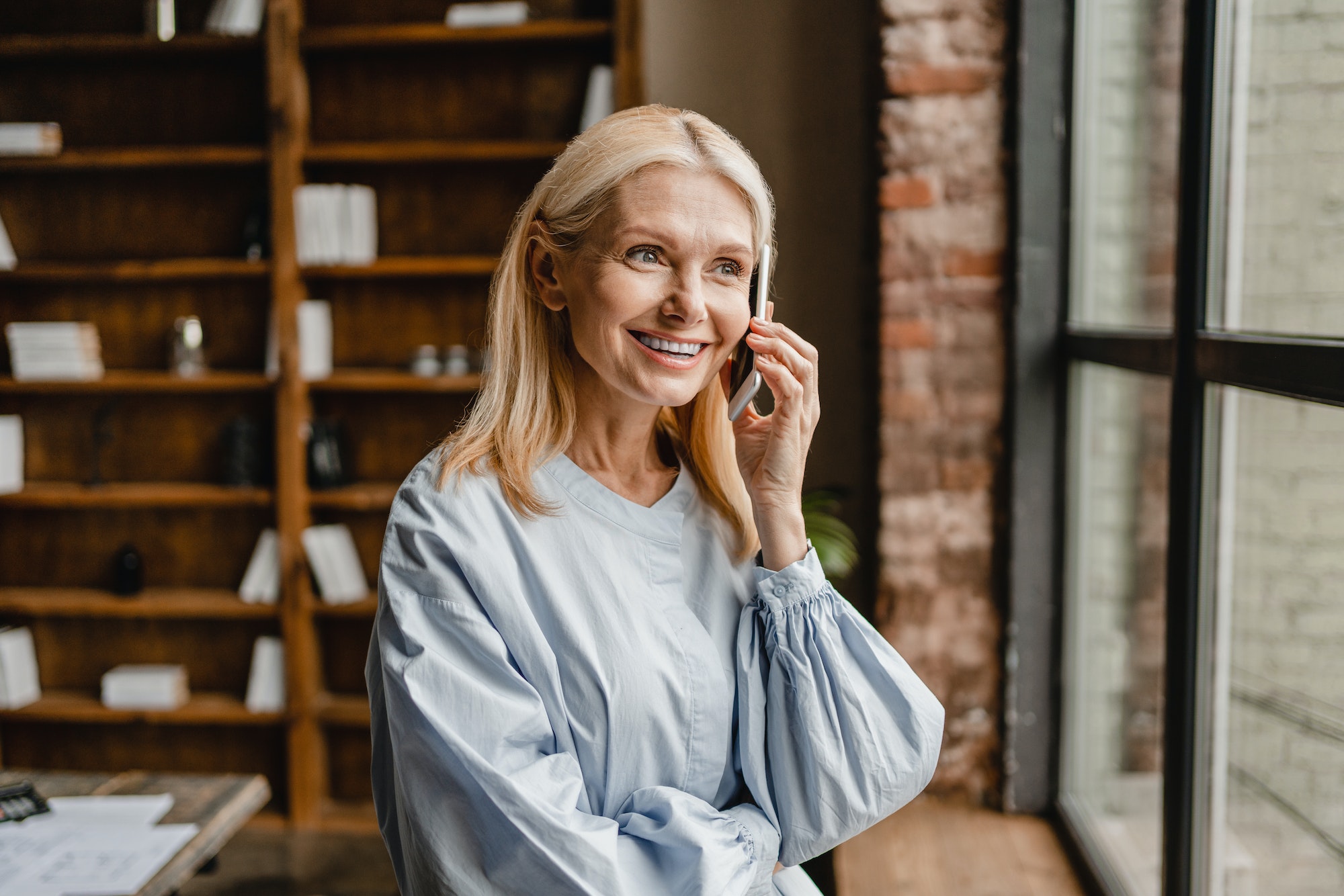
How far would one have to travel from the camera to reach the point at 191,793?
2.06 m

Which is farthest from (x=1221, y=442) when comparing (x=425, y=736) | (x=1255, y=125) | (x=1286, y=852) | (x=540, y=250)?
(x=425, y=736)

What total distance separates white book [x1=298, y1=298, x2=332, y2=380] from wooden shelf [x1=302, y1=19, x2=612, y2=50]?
0.80 meters

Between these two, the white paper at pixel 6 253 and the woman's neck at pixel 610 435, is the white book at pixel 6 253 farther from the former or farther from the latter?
the woman's neck at pixel 610 435

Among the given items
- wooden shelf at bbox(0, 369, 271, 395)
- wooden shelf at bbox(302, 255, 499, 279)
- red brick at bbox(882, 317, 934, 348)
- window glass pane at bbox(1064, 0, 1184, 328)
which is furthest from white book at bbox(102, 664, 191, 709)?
window glass pane at bbox(1064, 0, 1184, 328)

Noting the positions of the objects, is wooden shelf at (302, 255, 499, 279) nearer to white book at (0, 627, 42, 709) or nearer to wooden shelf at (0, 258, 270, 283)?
wooden shelf at (0, 258, 270, 283)

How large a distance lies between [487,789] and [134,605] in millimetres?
2877

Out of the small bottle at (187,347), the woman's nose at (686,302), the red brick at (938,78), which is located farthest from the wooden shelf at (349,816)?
the woman's nose at (686,302)

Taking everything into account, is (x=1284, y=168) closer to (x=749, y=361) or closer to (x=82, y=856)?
(x=749, y=361)

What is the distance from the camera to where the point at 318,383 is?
3346mm

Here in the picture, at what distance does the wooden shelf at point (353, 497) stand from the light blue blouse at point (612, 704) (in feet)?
7.26

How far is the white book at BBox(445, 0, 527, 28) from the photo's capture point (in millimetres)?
3184

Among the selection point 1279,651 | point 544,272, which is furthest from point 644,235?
point 1279,651

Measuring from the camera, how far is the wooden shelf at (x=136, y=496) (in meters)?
3.39

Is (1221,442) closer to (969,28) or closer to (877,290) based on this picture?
Answer: (877,290)
